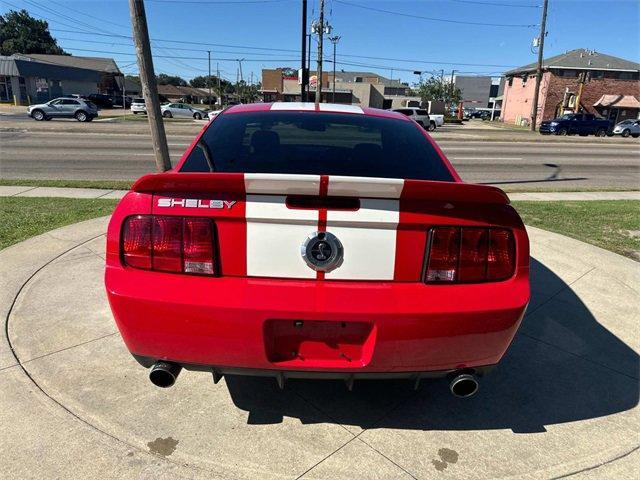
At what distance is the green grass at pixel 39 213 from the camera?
5621 mm

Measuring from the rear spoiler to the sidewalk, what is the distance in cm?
658

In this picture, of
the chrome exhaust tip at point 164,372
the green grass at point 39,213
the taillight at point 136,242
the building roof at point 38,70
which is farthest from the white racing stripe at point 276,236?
the building roof at point 38,70

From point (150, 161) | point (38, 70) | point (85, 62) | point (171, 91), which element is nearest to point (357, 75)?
point (171, 91)

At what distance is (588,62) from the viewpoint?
4791 centimetres

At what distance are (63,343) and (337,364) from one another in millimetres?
2220

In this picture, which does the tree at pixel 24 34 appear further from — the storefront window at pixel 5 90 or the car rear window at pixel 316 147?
the car rear window at pixel 316 147

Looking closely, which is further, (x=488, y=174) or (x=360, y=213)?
(x=488, y=174)

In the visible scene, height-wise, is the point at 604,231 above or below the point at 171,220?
below

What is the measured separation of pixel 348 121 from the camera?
3.20m

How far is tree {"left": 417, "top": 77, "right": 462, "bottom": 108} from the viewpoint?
71.2 metres

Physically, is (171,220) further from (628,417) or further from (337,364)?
(628,417)

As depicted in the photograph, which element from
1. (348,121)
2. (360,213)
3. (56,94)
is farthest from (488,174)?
(56,94)

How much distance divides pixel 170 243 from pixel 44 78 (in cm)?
6019

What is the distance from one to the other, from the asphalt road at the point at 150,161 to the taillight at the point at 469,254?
935 centimetres
